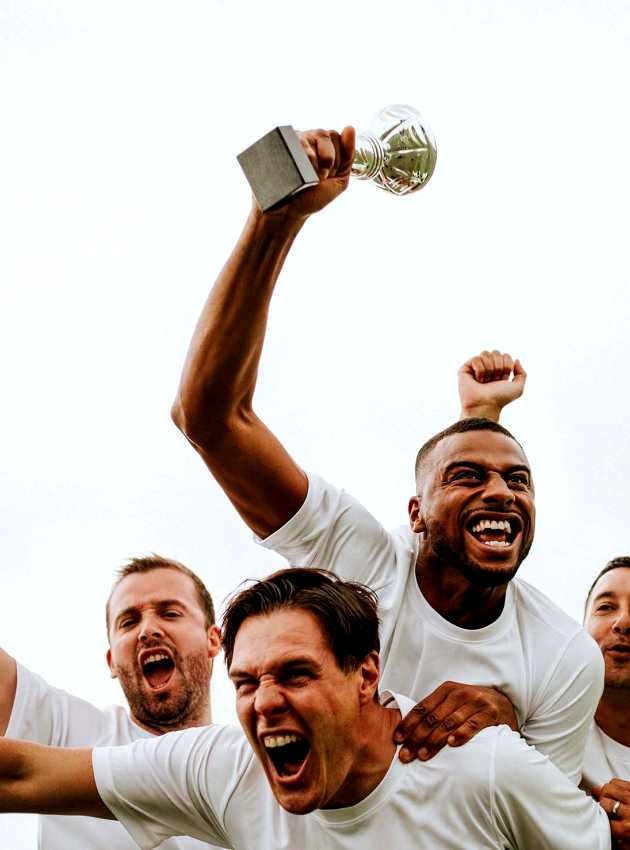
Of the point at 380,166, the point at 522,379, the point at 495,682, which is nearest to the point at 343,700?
the point at 495,682

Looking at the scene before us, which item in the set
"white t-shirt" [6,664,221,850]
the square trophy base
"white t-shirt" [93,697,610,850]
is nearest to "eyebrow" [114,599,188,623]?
"white t-shirt" [6,664,221,850]

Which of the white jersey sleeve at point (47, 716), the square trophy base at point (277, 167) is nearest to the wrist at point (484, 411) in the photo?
the white jersey sleeve at point (47, 716)

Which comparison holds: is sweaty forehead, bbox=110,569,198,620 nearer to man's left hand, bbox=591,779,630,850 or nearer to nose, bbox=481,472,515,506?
nose, bbox=481,472,515,506

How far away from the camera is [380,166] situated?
14.1 feet

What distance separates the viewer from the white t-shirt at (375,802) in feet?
13.6

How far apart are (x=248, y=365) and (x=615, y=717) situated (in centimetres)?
301

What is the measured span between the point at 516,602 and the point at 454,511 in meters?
0.49

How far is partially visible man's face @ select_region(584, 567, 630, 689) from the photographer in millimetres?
6293

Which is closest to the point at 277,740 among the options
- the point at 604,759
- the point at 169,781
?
the point at 169,781

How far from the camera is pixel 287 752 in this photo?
4.12 m

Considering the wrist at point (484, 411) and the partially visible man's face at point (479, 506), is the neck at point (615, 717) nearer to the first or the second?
the wrist at point (484, 411)

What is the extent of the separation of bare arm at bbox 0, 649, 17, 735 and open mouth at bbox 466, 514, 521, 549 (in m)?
1.94

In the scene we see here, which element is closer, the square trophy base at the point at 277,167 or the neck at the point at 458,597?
the square trophy base at the point at 277,167

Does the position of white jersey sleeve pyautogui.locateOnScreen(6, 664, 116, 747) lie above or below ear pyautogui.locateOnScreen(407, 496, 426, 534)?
below
